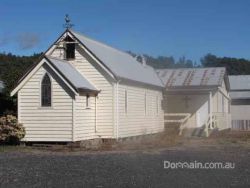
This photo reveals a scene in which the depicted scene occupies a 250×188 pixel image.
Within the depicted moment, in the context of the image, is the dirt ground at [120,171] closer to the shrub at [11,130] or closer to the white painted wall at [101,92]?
the shrub at [11,130]

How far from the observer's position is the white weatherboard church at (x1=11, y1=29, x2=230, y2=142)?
86.4 ft

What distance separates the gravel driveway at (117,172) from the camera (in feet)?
44.2

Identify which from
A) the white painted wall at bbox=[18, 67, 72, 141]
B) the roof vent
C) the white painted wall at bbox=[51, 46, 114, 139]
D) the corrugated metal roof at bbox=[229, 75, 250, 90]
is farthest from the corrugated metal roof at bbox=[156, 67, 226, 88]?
the corrugated metal roof at bbox=[229, 75, 250, 90]

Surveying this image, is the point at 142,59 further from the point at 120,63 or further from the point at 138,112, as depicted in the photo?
the point at 138,112

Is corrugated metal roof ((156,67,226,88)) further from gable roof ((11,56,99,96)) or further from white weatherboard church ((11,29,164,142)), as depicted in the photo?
gable roof ((11,56,99,96))

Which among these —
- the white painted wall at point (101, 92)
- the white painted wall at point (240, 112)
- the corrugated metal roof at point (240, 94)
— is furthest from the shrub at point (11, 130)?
the corrugated metal roof at point (240, 94)

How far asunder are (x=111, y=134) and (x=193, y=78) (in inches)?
501

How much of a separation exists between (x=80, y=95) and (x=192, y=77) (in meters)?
14.9

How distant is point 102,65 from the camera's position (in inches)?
1121

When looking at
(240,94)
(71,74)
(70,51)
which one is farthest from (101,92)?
(240,94)

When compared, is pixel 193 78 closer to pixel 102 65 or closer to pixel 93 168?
pixel 102 65

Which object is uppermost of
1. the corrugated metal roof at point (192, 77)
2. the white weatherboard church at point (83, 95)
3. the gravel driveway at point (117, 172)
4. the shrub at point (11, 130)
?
the corrugated metal roof at point (192, 77)

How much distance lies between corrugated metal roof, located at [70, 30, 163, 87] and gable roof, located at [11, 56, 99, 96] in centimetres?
158

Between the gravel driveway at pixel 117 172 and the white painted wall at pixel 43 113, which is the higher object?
the white painted wall at pixel 43 113
